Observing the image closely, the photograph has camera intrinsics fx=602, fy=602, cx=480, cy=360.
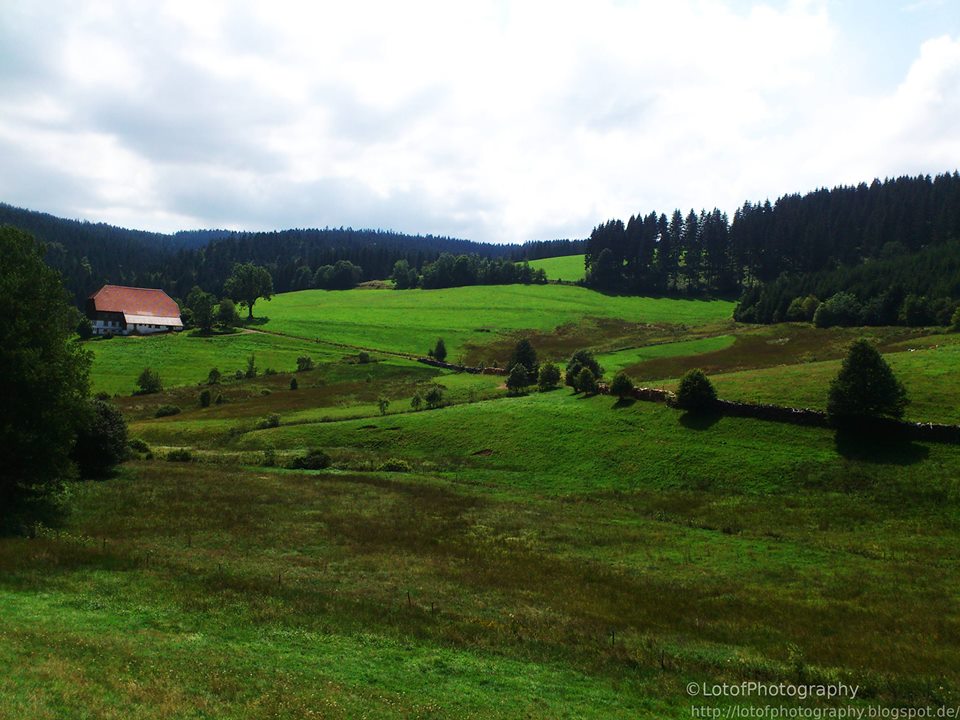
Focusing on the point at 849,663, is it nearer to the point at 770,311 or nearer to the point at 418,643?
the point at 418,643

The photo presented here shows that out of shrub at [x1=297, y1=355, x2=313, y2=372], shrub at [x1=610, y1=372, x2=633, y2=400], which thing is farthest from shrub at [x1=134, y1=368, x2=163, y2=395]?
shrub at [x1=610, y1=372, x2=633, y2=400]

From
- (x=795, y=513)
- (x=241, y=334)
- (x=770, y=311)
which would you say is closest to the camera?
(x=795, y=513)

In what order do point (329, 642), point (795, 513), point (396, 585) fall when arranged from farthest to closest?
point (795, 513)
point (396, 585)
point (329, 642)

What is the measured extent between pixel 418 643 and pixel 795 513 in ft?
91.4

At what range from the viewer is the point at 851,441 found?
44.0 metres

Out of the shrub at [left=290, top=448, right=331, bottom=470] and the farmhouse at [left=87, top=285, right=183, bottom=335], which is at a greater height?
the farmhouse at [left=87, top=285, right=183, bottom=335]

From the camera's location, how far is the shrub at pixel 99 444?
43.9 m

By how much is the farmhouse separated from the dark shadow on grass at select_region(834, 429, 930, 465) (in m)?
152

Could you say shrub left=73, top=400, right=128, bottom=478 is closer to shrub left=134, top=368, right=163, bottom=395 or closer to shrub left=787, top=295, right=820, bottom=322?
shrub left=134, top=368, right=163, bottom=395

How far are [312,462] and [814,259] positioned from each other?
545 feet

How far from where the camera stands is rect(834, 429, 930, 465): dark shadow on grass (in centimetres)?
4059

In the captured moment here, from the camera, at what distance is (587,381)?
66500 millimetres

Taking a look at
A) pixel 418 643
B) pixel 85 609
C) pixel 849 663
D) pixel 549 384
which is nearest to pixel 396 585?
pixel 418 643

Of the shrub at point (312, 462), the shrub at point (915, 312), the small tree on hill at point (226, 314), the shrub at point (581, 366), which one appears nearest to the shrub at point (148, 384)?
the shrub at point (312, 462)
